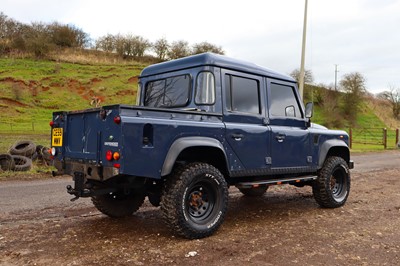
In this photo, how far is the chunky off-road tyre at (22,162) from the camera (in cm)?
1061

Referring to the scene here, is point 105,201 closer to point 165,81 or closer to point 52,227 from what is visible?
point 52,227

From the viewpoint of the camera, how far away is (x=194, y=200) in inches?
188

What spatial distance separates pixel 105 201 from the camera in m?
5.49

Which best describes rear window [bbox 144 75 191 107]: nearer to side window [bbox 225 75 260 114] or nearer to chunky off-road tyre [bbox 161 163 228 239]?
side window [bbox 225 75 260 114]

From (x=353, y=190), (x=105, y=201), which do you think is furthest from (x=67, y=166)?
(x=353, y=190)

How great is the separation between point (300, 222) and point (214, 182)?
1676 millimetres

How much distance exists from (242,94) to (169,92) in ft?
3.53

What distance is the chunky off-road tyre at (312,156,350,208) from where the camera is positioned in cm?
646

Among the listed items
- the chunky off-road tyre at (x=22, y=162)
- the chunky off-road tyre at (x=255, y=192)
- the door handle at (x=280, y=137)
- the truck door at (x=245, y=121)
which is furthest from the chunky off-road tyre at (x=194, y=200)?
the chunky off-road tyre at (x=22, y=162)

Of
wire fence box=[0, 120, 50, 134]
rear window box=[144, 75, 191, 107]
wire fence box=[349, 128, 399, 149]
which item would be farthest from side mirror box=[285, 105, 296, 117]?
wire fence box=[349, 128, 399, 149]

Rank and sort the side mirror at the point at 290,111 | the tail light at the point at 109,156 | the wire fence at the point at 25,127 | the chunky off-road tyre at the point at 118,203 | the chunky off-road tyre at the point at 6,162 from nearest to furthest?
the tail light at the point at 109,156, the chunky off-road tyre at the point at 118,203, the side mirror at the point at 290,111, the chunky off-road tyre at the point at 6,162, the wire fence at the point at 25,127

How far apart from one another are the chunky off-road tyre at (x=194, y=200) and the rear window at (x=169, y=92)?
1095 mm

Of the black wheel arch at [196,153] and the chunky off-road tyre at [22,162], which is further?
the chunky off-road tyre at [22,162]

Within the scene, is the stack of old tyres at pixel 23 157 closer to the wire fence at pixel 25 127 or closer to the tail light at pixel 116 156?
the tail light at pixel 116 156
